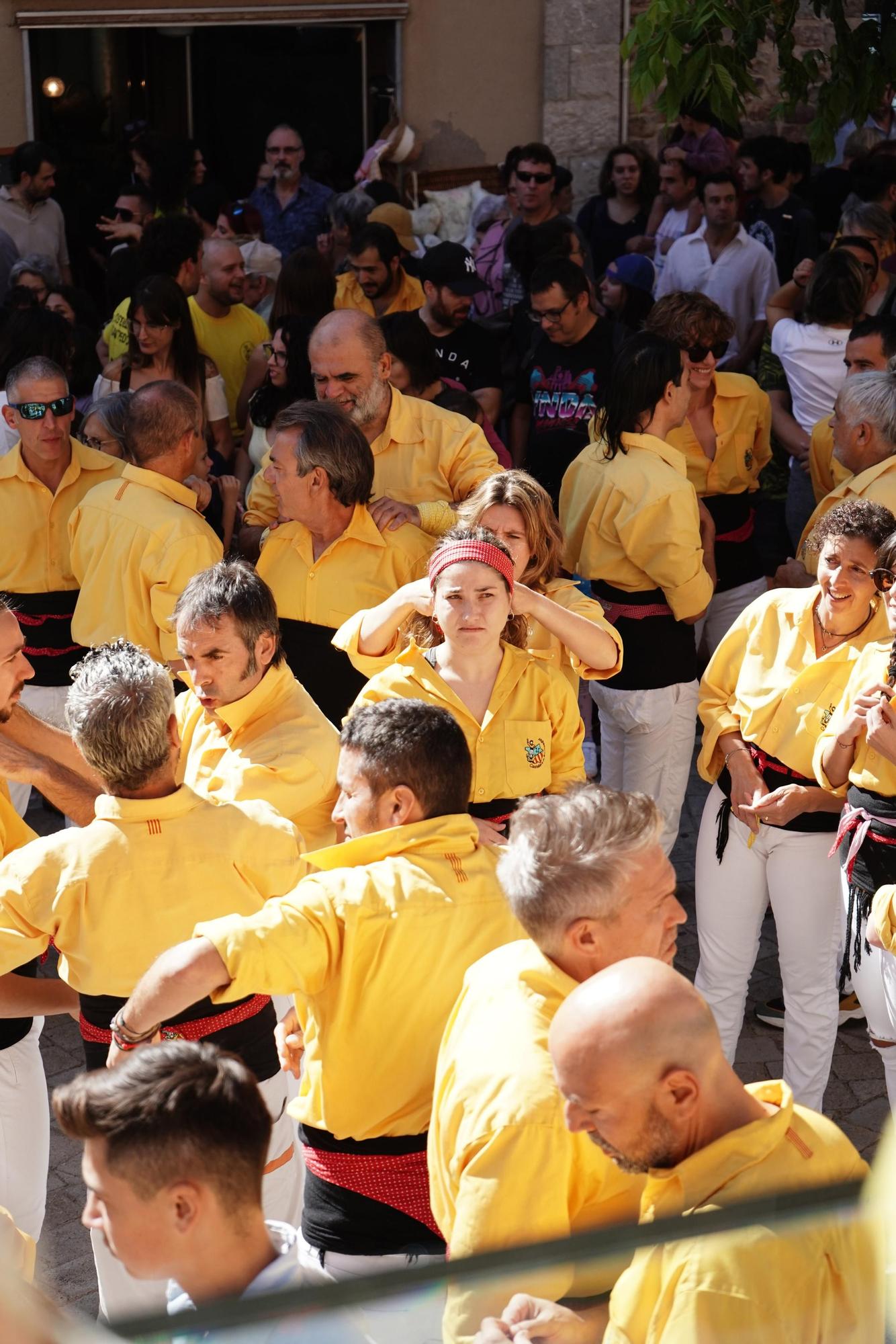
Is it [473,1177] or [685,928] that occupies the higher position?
[473,1177]

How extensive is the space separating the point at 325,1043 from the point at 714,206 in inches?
245

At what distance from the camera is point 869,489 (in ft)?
15.1

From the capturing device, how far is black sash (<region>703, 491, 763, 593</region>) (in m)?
5.58

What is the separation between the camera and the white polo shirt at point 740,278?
7.82 m

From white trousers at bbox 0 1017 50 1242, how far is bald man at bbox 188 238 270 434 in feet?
12.8

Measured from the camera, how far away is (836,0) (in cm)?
592

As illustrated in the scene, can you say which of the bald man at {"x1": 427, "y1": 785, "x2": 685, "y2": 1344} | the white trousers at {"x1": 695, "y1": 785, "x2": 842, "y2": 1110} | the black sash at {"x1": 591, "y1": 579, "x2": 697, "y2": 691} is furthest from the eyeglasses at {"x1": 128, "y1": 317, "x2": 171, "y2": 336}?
the bald man at {"x1": 427, "y1": 785, "x2": 685, "y2": 1344}

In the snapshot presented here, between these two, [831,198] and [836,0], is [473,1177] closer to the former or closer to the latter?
[836,0]

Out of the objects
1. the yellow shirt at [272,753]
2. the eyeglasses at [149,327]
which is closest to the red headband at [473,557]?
Result: the yellow shirt at [272,753]

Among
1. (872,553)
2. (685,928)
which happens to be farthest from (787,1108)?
(685,928)

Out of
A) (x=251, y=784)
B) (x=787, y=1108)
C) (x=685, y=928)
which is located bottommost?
(x=685, y=928)

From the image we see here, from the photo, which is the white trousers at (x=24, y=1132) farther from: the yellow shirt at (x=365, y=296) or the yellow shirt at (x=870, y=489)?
the yellow shirt at (x=365, y=296)

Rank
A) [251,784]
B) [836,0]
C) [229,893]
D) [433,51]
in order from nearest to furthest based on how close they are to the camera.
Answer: [229,893] < [251,784] < [836,0] < [433,51]

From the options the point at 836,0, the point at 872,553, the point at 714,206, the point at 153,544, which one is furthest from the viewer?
the point at 714,206
